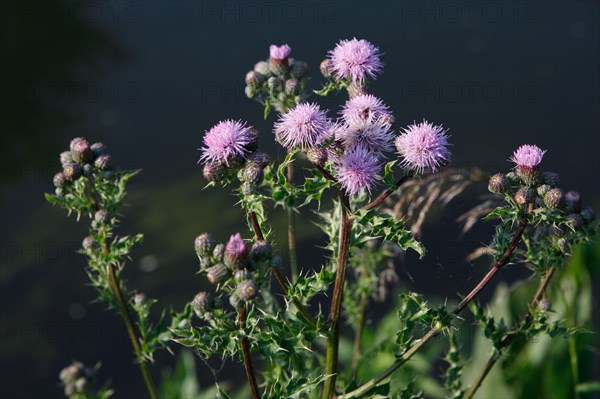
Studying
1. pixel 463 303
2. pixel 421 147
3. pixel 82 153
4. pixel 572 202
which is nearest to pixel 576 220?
pixel 572 202

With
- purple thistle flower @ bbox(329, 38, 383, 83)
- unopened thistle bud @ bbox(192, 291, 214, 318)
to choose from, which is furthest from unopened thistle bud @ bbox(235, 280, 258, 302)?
purple thistle flower @ bbox(329, 38, 383, 83)

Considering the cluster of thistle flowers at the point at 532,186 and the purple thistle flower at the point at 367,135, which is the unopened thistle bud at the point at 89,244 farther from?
the cluster of thistle flowers at the point at 532,186

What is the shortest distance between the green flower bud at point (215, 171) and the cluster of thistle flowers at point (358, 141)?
19cm

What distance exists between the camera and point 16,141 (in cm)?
657

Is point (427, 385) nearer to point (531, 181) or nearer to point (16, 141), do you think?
point (531, 181)

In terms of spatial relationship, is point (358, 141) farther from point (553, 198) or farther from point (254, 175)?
point (553, 198)

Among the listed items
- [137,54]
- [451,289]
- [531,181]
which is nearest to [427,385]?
[451,289]

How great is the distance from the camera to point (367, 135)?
2.19m

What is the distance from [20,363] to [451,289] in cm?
277

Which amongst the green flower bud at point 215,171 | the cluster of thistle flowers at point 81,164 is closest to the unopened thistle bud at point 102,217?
the cluster of thistle flowers at point 81,164

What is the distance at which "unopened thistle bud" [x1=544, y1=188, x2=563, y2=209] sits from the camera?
88.0 inches

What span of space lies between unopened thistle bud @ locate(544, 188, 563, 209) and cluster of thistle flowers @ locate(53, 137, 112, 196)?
4.61 feet

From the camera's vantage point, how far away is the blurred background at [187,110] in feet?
16.6

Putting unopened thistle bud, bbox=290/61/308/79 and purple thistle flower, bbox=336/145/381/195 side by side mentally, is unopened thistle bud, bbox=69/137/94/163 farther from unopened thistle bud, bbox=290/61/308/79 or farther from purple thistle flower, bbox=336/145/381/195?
purple thistle flower, bbox=336/145/381/195
